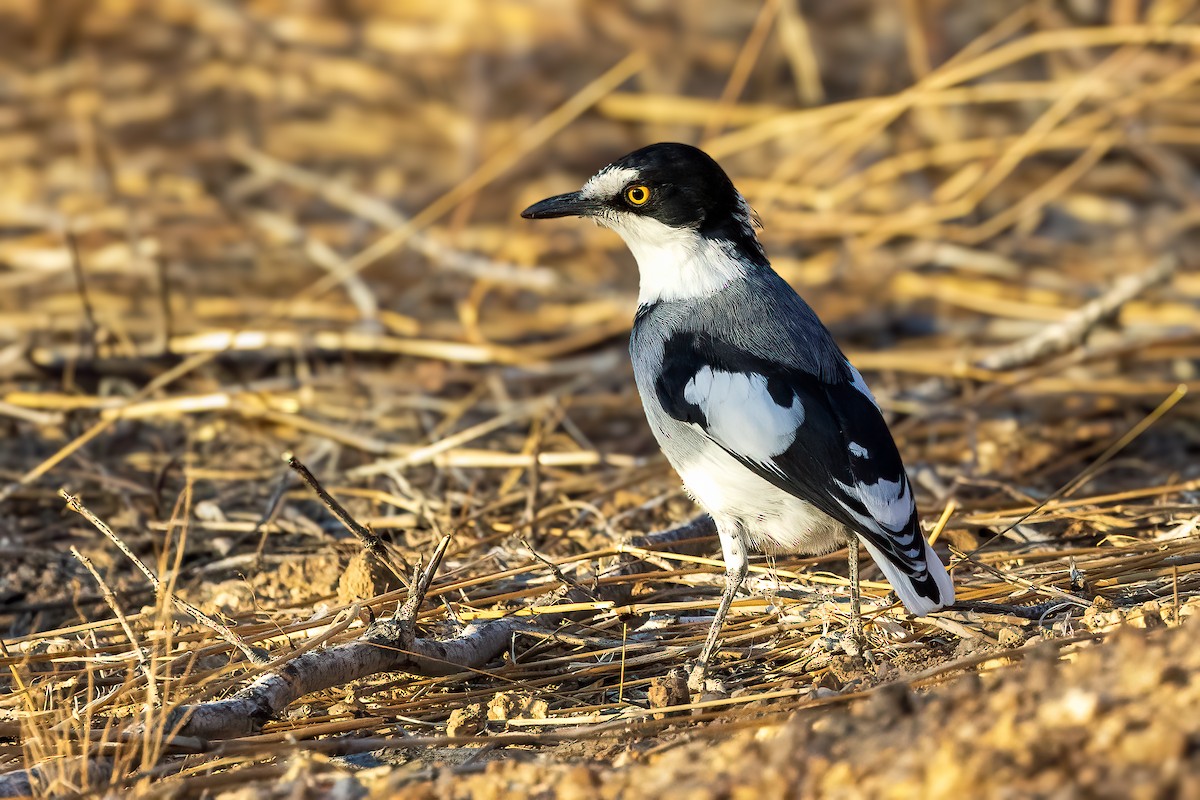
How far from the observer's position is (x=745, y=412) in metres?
3.18

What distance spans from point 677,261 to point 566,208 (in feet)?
1.23

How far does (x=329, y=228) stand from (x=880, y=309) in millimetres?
3207

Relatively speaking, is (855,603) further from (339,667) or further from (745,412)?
(339,667)

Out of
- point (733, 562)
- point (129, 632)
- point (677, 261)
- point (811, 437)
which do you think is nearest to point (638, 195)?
point (677, 261)

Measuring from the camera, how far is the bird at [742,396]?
10.0 feet

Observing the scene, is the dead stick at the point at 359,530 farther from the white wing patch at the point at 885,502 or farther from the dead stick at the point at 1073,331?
the dead stick at the point at 1073,331

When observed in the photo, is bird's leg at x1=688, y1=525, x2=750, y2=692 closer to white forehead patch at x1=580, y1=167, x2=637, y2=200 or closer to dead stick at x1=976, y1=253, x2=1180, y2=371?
white forehead patch at x1=580, y1=167, x2=637, y2=200

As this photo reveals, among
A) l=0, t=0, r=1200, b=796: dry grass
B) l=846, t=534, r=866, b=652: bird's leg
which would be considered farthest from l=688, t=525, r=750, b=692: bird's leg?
l=846, t=534, r=866, b=652: bird's leg

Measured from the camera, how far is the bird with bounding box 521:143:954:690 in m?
3.05

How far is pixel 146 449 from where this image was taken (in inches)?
197

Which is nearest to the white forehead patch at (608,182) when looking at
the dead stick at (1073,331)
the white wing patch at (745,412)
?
the white wing patch at (745,412)

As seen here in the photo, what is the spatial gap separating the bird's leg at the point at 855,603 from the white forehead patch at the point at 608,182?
1.22m

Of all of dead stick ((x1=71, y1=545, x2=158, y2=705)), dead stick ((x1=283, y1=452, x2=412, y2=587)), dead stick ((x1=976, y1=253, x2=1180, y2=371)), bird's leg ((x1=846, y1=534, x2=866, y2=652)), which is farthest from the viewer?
dead stick ((x1=976, y1=253, x2=1180, y2=371))

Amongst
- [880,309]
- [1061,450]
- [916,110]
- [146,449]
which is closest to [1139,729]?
[1061,450]
